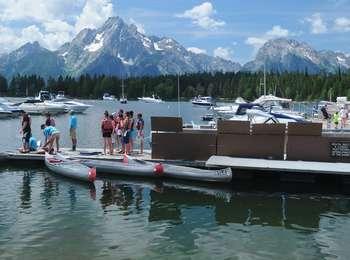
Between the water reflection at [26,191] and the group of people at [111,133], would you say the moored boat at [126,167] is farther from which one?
the water reflection at [26,191]

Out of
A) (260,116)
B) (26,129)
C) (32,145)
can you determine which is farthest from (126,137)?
(260,116)

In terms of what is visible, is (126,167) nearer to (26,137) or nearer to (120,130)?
(120,130)

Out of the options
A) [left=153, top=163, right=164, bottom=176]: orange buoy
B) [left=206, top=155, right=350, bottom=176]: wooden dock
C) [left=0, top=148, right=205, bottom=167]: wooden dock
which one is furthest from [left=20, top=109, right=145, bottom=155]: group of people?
[left=206, top=155, right=350, bottom=176]: wooden dock

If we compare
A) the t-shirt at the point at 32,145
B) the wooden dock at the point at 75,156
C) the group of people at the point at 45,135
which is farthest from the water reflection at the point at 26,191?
the t-shirt at the point at 32,145

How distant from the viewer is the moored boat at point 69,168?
24.3m

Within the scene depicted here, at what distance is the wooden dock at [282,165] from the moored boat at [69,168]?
5.13 meters

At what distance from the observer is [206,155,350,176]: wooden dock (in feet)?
74.2

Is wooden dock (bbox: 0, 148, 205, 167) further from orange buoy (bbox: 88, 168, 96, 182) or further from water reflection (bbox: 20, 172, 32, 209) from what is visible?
orange buoy (bbox: 88, 168, 96, 182)

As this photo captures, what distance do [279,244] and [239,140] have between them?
955 centimetres

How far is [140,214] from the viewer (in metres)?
19.2

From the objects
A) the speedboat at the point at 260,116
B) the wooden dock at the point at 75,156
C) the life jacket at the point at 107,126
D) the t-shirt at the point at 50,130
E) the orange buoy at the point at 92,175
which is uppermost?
the speedboat at the point at 260,116

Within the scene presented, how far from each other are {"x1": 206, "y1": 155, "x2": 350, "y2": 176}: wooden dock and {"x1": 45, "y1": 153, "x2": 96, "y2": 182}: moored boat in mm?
5129

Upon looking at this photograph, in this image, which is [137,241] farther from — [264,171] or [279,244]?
[264,171]

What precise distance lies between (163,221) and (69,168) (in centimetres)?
843
